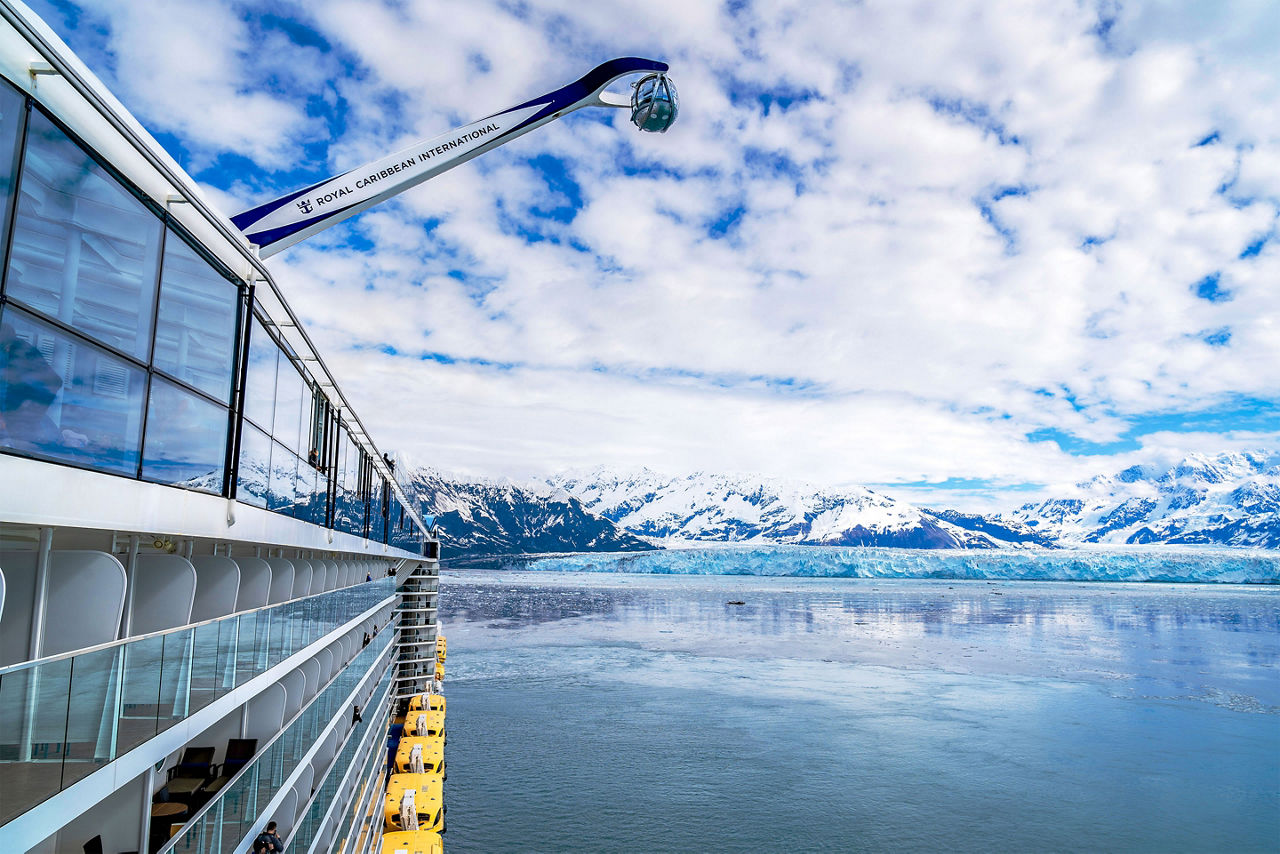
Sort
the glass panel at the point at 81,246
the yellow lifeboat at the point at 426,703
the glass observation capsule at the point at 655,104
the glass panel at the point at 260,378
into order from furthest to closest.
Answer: the yellow lifeboat at the point at 426,703, the glass observation capsule at the point at 655,104, the glass panel at the point at 260,378, the glass panel at the point at 81,246

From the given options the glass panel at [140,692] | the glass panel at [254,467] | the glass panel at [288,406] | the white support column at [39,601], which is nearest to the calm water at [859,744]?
the glass panel at [288,406]

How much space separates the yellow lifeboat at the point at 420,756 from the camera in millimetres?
26000

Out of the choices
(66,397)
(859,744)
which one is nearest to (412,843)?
(66,397)

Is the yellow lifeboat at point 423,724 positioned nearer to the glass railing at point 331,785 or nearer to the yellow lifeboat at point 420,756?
the yellow lifeboat at point 420,756

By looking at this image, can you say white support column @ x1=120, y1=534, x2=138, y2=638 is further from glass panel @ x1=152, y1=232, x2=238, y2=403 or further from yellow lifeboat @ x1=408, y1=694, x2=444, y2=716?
yellow lifeboat @ x1=408, y1=694, x2=444, y2=716

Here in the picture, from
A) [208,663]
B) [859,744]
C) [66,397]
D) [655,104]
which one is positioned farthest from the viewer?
[859,744]

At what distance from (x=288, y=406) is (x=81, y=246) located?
251 inches

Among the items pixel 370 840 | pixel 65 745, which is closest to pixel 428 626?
pixel 370 840

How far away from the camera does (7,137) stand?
3859mm

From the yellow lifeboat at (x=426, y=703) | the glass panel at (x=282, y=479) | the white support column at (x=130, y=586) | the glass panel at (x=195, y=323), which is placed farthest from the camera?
the yellow lifeboat at (x=426, y=703)

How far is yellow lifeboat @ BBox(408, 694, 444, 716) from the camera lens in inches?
1293

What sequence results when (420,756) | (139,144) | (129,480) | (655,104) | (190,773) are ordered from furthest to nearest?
(420,756), (655,104), (190,773), (129,480), (139,144)

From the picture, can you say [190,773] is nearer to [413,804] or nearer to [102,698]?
[102,698]

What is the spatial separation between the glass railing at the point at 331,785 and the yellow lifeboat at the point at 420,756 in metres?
0.97
